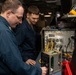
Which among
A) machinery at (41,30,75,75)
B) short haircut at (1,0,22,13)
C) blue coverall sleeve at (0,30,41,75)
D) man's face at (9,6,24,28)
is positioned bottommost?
machinery at (41,30,75,75)

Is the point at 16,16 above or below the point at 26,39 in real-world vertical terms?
above

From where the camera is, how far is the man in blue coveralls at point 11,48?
5.80ft

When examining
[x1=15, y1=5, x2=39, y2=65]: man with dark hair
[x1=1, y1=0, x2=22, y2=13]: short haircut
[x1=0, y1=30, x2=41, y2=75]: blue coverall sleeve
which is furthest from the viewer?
[x1=15, y1=5, x2=39, y2=65]: man with dark hair

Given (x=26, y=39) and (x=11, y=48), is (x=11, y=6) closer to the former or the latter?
(x=11, y=48)

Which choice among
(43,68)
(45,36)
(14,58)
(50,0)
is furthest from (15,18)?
(50,0)

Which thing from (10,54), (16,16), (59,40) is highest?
(16,16)

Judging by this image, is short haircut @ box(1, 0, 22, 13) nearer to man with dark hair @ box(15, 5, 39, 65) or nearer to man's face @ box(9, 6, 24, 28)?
man's face @ box(9, 6, 24, 28)

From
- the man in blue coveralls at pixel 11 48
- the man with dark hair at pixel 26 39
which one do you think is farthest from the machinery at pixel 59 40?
the man in blue coveralls at pixel 11 48

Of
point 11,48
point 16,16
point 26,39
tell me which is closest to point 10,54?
point 11,48

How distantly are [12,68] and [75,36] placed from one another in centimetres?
143

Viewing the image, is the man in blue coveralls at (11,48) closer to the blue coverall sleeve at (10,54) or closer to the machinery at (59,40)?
the blue coverall sleeve at (10,54)

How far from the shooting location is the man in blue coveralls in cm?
177

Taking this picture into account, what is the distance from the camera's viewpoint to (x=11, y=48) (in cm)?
178

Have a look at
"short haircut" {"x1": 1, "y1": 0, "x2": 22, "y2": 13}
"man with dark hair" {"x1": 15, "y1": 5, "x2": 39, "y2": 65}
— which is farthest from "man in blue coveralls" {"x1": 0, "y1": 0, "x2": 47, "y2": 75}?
"man with dark hair" {"x1": 15, "y1": 5, "x2": 39, "y2": 65}
